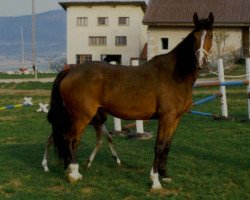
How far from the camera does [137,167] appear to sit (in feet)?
29.5

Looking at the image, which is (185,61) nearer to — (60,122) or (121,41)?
(60,122)

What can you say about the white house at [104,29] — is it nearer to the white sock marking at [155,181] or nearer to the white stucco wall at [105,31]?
the white stucco wall at [105,31]

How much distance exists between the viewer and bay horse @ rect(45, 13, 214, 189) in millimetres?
7590

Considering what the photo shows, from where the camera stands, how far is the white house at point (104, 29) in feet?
196

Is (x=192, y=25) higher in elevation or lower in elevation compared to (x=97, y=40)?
higher

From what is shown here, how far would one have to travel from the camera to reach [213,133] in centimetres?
1291

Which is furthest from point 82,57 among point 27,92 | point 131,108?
point 131,108

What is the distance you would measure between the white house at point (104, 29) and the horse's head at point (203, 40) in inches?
2051

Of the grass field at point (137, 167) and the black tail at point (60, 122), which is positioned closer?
the grass field at point (137, 167)

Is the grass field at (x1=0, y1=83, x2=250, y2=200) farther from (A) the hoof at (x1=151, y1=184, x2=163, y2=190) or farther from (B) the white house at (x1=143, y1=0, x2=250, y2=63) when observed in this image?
(B) the white house at (x1=143, y1=0, x2=250, y2=63)

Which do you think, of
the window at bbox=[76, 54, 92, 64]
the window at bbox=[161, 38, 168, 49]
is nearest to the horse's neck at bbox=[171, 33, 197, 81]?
the window at bbox=[161, 38, 168, 49]

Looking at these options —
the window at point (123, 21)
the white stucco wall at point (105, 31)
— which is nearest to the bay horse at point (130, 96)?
the white stucco wall at point (105, 31)

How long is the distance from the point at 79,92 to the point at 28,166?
210 centimetres

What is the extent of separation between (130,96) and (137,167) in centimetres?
176
